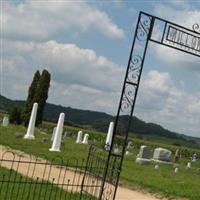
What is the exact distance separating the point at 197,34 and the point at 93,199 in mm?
4492

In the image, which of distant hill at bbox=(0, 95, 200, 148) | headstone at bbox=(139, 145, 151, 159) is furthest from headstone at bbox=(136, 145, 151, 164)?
distant hill at bbox=(0, 95, 200, 148)

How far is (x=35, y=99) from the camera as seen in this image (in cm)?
4438

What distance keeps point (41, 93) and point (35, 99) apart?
2.65 ft

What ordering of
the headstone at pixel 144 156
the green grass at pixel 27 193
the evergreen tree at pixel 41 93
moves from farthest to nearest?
the evergreen tree at pixel 41 93 < the headstone at pixel 144 156 < the green grass at pixel 27 193

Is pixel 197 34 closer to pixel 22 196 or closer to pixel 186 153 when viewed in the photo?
pixel 22 196

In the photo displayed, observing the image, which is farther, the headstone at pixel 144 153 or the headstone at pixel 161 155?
the headstone at pixel 161 155

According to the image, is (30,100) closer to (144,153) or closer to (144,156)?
(144,153)

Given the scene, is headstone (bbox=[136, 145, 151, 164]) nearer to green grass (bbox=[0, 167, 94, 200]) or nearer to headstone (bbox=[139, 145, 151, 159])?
headstone (bbox=[139, 145, 151, 159])

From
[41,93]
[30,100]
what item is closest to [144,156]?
[41,93]

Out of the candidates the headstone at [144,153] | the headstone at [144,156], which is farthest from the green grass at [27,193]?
the headstone at [144,153]

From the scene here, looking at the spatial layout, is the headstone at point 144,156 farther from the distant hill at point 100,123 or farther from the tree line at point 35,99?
the distant hill at point 100,123

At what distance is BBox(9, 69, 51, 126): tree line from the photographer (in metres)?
44.3

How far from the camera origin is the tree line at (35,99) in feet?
145

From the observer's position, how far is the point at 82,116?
13262 cm
